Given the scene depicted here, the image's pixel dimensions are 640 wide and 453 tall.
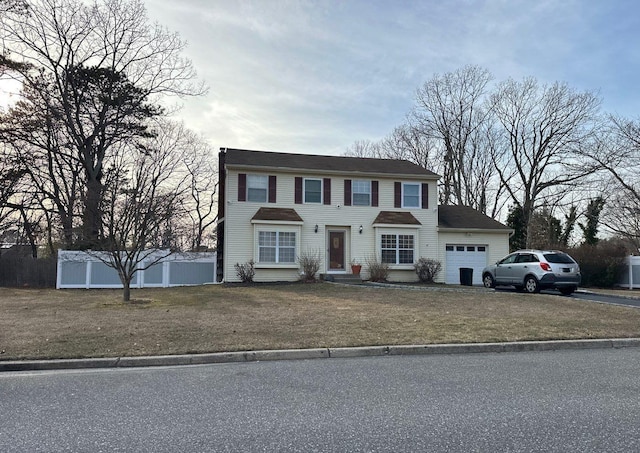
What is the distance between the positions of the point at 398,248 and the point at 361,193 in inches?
135

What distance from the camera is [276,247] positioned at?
22469mm

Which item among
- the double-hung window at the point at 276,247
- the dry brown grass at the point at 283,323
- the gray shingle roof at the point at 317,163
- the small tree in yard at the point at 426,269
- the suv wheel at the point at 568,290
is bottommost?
the dry brown grass at the point at 283,323

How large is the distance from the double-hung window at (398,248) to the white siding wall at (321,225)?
0.38 metres

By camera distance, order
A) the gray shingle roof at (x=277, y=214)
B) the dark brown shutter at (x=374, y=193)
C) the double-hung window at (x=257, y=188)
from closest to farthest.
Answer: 1. the gray shingle roof at (x=277, y=214)
2. the double-hung window at (x=257, y=188)
3. the dark brown shutter at (x=374, y=193)

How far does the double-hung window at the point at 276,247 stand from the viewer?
22.3 metres

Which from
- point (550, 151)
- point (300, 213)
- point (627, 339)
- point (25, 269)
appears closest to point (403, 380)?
point (627, 339)

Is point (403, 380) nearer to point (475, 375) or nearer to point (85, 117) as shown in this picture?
point (475, 375)

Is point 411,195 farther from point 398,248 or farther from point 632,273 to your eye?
point 632,273

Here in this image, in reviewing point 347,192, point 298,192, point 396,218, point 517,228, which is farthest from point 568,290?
point 517,228

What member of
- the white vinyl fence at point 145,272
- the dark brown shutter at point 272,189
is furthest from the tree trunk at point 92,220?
the dark brown shutter at point 272,189

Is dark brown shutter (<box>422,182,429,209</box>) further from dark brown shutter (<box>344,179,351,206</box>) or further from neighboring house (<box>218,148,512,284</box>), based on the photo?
dark brown shutter (<box>344,179,351,206</box>)

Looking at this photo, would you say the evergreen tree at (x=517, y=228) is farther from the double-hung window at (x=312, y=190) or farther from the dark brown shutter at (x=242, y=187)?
the dark brown shutter at (x=242, y=187)

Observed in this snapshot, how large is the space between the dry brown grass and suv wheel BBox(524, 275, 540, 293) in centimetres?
220

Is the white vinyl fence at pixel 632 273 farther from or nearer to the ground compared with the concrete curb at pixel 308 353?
farther from the ground
